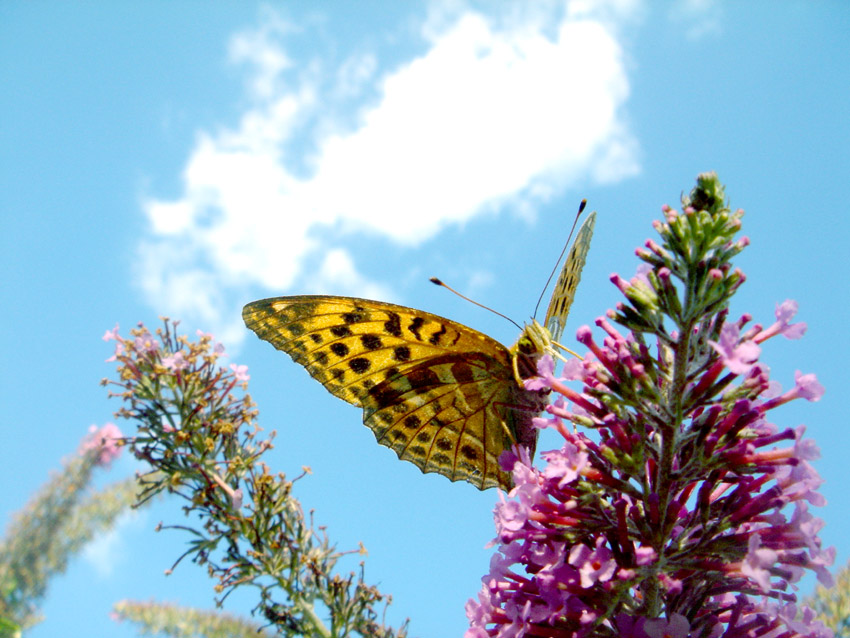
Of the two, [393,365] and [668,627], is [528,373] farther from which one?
[668,627]

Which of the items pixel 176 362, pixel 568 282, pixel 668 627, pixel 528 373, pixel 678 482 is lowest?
pixel 668 627

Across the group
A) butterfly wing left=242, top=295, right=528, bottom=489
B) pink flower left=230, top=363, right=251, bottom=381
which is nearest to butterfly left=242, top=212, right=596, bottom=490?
Answer: butterfly wing left=242, top=295, right=528, bottom=489

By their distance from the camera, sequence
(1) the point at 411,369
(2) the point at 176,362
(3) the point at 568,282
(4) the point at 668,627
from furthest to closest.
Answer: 1. (2) the point at 176,362
2. (1) the point at 411,369
3. (3) the point at 568,282
4. (4) the point at 668,627

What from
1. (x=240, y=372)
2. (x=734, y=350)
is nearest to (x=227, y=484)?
(x=240, y=372)

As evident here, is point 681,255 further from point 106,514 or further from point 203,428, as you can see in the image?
point 106,514

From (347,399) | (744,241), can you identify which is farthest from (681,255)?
(347,399)

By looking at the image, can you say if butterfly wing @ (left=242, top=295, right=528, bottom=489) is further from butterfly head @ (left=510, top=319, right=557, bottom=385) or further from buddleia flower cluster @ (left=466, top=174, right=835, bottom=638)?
buddleia flower cluster @ (left=466, top=174, right=835, bottom=638)
